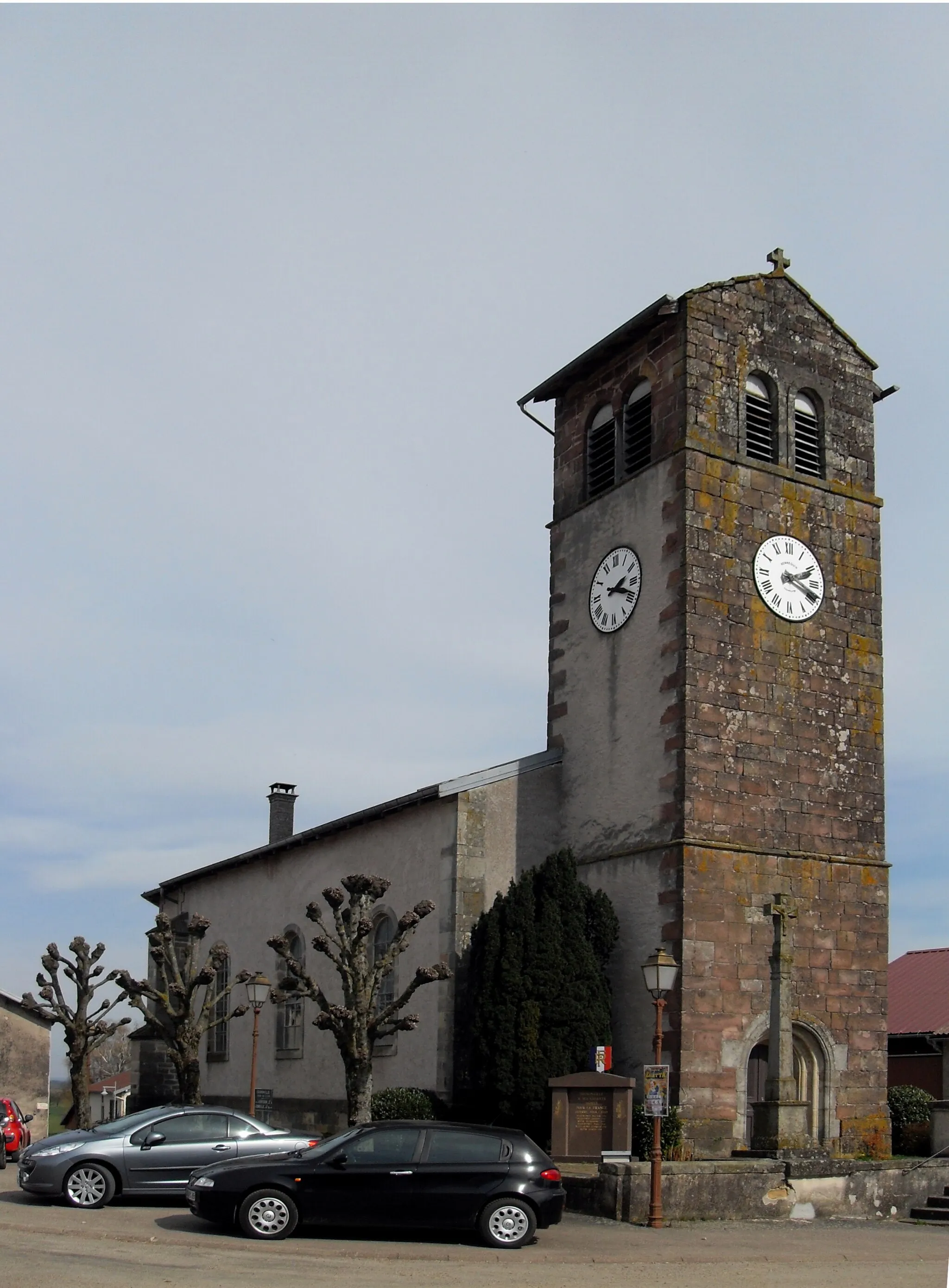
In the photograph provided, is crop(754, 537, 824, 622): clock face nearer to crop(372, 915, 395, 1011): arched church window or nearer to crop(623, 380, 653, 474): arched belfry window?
crop(623, 380, 653, 474): arched belfry window

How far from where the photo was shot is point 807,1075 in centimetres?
2155

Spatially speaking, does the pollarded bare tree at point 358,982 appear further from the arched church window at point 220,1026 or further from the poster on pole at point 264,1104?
the arched church window at point 220,1026

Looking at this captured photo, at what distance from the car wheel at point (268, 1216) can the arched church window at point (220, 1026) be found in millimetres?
17955

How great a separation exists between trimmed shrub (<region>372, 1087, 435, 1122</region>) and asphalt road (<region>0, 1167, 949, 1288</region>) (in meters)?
5.35

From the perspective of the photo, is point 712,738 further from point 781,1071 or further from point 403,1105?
point 403,1105

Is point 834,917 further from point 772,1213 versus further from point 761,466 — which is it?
point 761,466

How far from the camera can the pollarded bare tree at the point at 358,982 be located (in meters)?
20.1

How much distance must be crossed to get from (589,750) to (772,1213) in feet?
27.5

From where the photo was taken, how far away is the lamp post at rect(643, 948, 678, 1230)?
16.3 m

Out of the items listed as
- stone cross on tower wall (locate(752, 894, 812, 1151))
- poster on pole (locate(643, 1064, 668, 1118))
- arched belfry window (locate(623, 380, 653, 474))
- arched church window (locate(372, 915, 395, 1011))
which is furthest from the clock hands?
arched church window (locate(372, 915, 395, 1011))

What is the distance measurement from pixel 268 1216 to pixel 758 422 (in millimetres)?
15057

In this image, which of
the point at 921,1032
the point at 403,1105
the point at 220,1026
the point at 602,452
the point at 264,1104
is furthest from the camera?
the point at 220,1026

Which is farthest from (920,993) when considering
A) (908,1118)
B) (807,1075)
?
(807,1075)

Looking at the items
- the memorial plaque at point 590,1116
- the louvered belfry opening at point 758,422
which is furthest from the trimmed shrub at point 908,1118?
the louvered belfry opening at point 758,422
